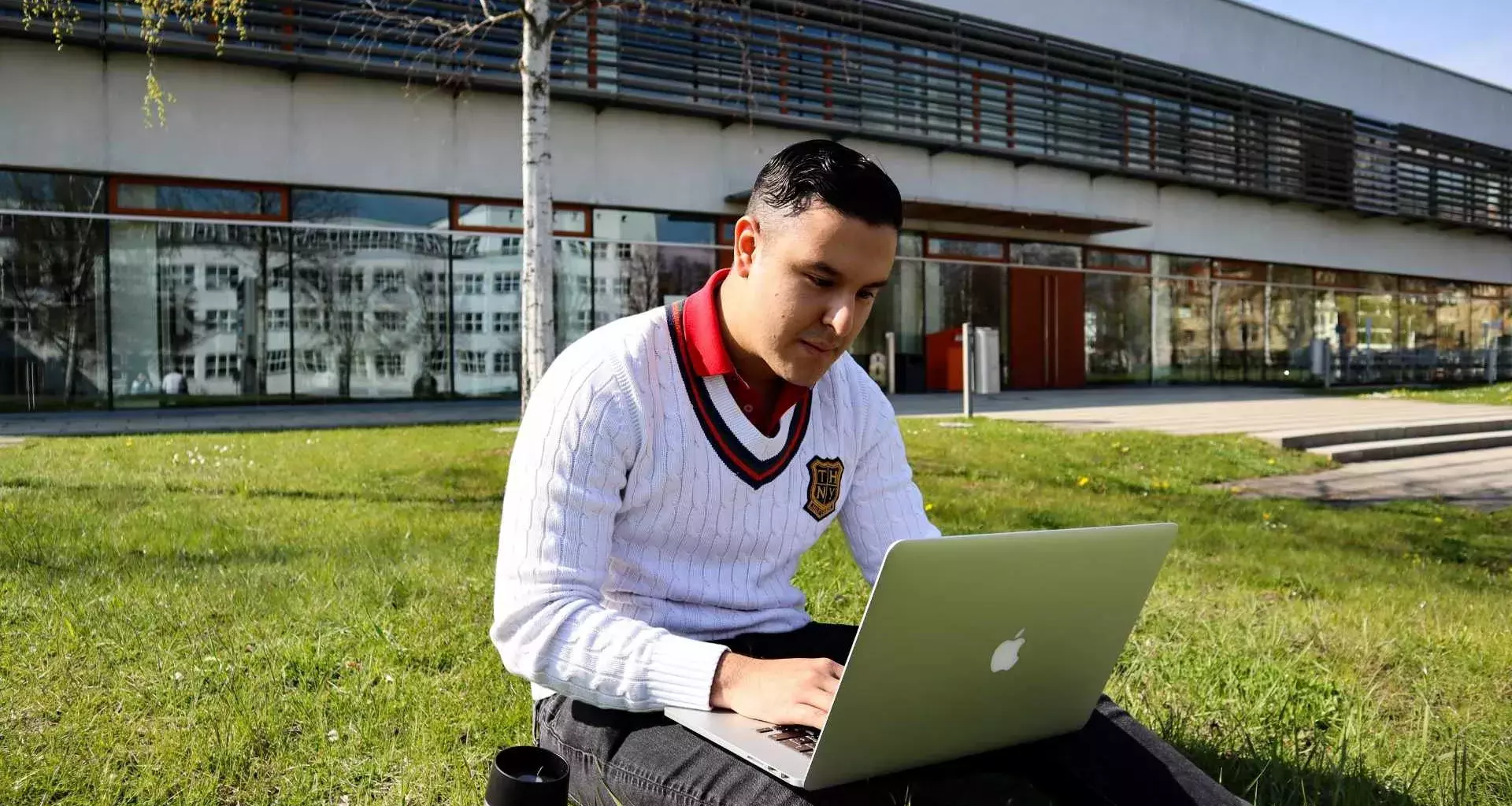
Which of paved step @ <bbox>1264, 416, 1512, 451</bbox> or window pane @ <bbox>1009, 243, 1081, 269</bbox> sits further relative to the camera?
window pane @ <bbox>1009, 243, 1081, 269</bbox>

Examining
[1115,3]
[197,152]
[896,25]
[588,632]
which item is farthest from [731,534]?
[1115,3]

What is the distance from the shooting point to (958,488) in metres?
7.85

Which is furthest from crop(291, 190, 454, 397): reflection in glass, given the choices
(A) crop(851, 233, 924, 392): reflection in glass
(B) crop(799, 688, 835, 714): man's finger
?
(B) crop(799, 688, 835, 714): man's finger

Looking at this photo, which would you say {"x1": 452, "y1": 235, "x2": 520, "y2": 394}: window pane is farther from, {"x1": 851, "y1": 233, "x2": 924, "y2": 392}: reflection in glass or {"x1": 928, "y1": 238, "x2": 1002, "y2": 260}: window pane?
{"x1": 928, "y1": 238, "x2": 1002, "y2": 260}: window pane

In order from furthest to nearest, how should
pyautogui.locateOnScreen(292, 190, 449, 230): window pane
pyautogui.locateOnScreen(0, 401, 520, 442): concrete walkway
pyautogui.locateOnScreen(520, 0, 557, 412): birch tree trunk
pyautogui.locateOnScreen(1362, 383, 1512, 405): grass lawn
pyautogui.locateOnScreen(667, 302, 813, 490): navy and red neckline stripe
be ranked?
pyautogui.locateOnScreen(1362, 383, 1512, 405): grass lawn, pyautogui.locateOnScreen(292, 190, 449, 230): window pane, pyautogui.locateOnScreen(0, 401, 520, 442): concrete walkway, pyautogui.locateOnScreen(520, 0, 557, 412): birch tree trunk, pyautogui.locateOnScreen(667, 302, 813, 490): navy and red neckline stripe

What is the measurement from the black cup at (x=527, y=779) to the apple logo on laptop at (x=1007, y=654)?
0.69m

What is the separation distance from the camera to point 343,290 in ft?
49.6

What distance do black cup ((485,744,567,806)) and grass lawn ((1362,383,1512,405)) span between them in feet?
63.1

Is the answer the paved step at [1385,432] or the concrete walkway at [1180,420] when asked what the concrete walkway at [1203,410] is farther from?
the paved step at [1385,432]

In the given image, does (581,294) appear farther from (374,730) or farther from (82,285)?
(374,730)

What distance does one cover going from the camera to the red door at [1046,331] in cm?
2161

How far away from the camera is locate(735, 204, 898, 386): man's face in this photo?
192cm

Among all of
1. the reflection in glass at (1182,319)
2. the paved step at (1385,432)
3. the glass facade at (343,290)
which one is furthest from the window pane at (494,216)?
the reflection in glass at (1182,319)

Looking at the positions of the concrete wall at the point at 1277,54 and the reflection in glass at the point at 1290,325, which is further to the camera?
the reflection in glass at the point at 1290,325
